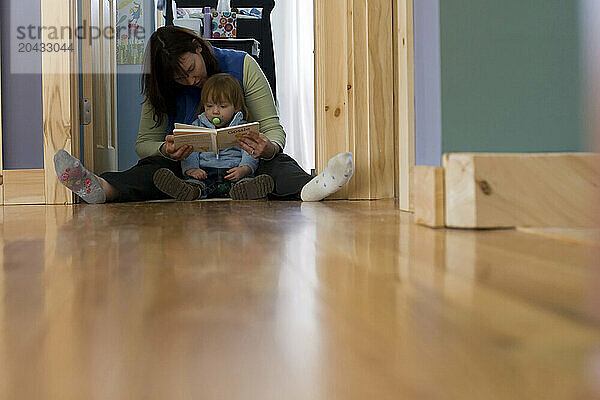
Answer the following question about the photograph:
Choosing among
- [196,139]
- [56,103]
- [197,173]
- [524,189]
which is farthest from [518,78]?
[197,173]

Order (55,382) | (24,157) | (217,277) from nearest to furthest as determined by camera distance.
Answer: (55,382)
(217,277)
(24,157)

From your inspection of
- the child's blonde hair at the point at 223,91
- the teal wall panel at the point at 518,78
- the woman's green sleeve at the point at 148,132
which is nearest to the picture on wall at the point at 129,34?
the woman's green sleeve at the point at 148,132

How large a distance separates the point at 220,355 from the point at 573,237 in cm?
52

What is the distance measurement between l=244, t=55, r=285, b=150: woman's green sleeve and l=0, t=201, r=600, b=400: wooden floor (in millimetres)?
1901

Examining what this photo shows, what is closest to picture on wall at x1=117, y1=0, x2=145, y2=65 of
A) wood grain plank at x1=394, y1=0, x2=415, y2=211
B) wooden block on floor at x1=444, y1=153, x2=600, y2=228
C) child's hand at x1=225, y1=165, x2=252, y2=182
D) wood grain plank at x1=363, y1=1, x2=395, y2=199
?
child's hand at x1=225, y1=165, x2=252, y2=182

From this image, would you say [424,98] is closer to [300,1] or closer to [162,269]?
[162,269]

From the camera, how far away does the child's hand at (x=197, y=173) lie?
2.40 meters

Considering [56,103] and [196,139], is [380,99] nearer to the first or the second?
[196,139]

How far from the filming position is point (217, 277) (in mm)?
475

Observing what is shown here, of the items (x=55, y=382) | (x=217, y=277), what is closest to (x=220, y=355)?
(x=55, y=382)

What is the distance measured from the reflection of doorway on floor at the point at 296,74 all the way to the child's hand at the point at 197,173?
139 centimetres

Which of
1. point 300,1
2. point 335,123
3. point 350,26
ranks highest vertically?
point 300,1

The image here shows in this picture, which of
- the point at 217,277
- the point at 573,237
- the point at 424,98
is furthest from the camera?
the point at 424,98

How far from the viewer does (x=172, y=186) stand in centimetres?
216
